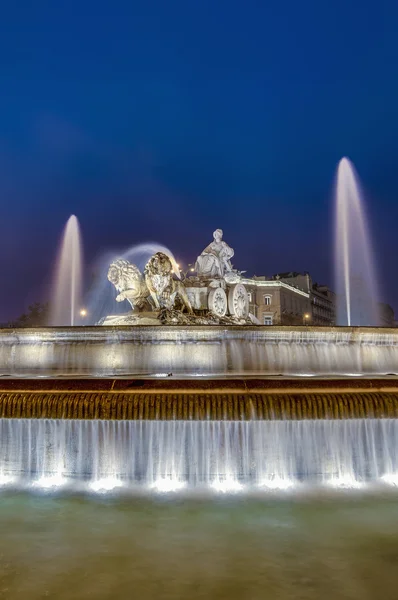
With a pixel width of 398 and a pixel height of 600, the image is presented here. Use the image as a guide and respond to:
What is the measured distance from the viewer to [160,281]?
45.2 ft

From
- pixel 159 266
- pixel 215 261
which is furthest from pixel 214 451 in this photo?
pixel 215 261

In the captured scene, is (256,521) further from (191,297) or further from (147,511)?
(191,297)

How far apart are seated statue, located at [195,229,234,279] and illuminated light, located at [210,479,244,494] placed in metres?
9.43

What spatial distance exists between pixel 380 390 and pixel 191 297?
8.43 m

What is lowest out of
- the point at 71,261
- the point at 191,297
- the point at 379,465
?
the point at 379,465

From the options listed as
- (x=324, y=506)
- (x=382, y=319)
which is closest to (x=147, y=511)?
(x=324, y=506)

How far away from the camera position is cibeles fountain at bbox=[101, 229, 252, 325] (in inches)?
545

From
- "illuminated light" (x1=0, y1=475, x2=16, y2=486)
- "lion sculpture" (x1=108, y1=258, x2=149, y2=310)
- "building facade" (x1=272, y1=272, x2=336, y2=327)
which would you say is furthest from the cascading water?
"building facade" (x1=272, y1=272, x2=336, y2=327)

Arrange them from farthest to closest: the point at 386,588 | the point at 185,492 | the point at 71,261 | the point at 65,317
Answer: the point at 65,317 < the point at 71,261 < the point at 185,492 < the point at 386,588

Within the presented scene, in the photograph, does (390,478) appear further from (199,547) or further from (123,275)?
(123,275)

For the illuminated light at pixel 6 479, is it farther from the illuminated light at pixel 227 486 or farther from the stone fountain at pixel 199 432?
the illuminated light at pixel 227 486

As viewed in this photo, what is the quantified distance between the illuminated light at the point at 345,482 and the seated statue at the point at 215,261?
373 inches

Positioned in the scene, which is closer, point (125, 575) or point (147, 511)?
point (125, 575)

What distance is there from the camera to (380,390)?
783cm
